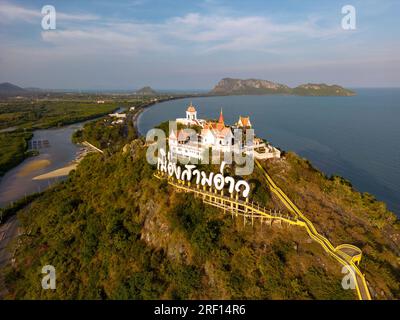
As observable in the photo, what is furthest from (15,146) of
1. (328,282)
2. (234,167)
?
(328,282)

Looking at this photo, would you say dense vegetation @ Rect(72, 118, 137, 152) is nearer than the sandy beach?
No

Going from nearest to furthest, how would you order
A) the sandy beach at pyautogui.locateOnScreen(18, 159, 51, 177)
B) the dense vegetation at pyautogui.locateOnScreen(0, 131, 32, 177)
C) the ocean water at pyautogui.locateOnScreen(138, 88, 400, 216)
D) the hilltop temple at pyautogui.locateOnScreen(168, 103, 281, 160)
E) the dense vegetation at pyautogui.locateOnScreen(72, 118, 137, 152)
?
1. the hilltop temple at pyautogui.locateOnScreen(168, 103, 281, 160)
2. the ocean water at pyautogui.locateOnScreen(138, 88, 400, 216)
3. the sandy beach at pyautogui.locateOnScreen(18, 159, 51, 177)
4. the dense vegetation at pyautogui.locateOnScreen(0, 131, 32, 177)
5. the dense vegetation at pyautogui.locateOnScreen(72, 118, 137, 152)

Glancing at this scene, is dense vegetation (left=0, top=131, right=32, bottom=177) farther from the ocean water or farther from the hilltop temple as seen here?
the hilltop temple

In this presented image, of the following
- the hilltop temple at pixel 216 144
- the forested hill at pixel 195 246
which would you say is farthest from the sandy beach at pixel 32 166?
the hilltop temple at pixel 216 144

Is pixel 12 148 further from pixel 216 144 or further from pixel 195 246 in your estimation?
pixel 195 246

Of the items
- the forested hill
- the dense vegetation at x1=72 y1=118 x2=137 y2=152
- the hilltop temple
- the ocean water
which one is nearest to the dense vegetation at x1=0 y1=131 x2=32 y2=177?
the dense vegetation at x1=72 y1=118 x2=137 y2=152

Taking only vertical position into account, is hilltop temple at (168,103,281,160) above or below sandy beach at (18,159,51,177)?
above
